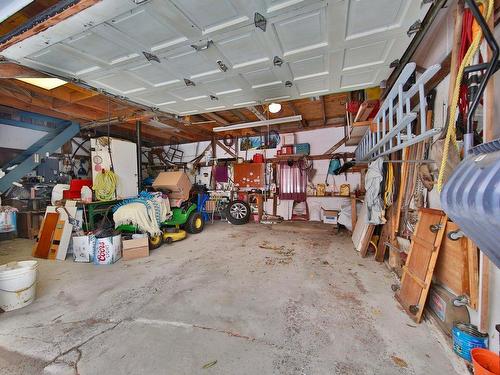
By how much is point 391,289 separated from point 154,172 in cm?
806

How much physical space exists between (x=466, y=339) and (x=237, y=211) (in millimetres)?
5389

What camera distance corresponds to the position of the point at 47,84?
10.4 feet

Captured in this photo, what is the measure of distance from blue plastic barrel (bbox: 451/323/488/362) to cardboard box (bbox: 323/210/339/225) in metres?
4.29

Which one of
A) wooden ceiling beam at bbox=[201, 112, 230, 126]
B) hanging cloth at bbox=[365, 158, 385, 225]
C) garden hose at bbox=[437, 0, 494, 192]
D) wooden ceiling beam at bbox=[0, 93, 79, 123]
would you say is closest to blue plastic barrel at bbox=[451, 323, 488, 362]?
garden hose at bbox=[437, 0, 494, 192]

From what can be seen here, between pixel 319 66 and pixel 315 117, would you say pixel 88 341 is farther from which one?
pixel 315 117

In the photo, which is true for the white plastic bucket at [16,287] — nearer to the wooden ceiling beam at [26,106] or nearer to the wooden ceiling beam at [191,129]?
the wooden ceiling beam at [26,106]

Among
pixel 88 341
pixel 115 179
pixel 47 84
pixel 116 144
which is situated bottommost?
pixel 88 341

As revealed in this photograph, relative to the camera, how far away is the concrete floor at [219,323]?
150cm

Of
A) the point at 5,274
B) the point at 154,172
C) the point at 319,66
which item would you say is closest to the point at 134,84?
the point at 319,66

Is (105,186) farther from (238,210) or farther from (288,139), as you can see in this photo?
(288,139)

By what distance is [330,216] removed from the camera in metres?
5.89

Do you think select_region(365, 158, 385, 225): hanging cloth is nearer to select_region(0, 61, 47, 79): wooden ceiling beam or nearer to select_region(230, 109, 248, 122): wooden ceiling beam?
select_region(230, 109, 248, 122): wooden ceiling beam

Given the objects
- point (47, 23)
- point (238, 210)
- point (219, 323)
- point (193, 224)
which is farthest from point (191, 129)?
point (219, 323)

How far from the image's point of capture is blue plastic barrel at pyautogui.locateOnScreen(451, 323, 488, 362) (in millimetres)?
1422
